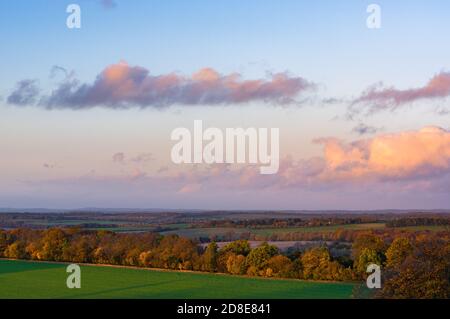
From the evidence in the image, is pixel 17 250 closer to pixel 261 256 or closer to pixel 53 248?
pixel 53 248

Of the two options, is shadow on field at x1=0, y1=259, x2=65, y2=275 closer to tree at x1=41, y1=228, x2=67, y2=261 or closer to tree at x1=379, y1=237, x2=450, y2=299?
tree at x1=41, y1=228, x2=67, y2=261

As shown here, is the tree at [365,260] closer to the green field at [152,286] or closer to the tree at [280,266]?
the green field at [152,286]

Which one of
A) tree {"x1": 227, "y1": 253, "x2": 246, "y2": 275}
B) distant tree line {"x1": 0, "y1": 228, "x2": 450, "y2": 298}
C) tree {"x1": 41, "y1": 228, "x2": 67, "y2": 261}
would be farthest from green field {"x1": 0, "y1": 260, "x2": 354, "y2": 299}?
tree {"x1": 41, "y1": 228, "x2": 67, "y2": 261}
